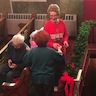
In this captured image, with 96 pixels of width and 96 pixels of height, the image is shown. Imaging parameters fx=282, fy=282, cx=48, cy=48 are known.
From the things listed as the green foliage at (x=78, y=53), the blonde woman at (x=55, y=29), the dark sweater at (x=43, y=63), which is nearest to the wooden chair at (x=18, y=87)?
the dark sweater at (x=43, y=63)

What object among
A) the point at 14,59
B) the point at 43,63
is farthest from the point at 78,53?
the point at 43,63

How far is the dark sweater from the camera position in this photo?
3.46 meters

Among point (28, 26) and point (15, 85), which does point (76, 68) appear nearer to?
point (15, 85)

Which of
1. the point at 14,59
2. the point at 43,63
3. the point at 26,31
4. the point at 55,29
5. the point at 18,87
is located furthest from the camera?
the point at 26,31

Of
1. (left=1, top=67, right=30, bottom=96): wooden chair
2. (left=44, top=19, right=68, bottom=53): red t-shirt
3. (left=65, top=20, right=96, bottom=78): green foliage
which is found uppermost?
(left=44, top=19, right=68, bottom=53): red t-shirt

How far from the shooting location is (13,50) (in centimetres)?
403

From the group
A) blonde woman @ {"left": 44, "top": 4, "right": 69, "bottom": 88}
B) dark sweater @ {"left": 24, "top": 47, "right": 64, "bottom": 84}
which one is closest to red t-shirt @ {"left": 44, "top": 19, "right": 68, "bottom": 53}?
blonde woman @ {"left": 44, "top": 4, "right": 69, "bottom": 88}

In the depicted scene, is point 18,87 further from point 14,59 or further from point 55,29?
point 55,29

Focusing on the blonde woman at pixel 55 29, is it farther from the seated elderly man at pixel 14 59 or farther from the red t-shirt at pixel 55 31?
the seated elderly man at pixel 14 59

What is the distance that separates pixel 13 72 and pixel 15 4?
2.87 m

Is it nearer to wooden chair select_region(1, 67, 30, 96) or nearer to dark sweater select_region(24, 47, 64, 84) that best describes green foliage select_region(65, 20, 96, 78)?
dark sweater select_region(24, 47, 64, 84)

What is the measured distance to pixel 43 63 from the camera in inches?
136

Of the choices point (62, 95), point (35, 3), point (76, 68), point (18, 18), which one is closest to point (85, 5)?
point (35, 3)

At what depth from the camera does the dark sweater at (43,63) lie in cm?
346
